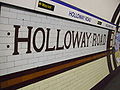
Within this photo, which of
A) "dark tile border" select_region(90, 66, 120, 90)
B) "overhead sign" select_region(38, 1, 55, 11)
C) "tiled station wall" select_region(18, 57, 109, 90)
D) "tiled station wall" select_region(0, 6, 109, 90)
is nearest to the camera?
"tiled station wall" select_region(0, 6, 109, 90)

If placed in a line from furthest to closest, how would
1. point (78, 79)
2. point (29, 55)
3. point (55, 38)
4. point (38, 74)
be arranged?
1. point (78, 79)
2. point (55, 38)
3. point (38, 74)
4. point (29, 55)

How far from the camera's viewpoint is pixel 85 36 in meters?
2.56

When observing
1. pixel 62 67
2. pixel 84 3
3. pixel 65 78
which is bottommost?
pixel 65 78

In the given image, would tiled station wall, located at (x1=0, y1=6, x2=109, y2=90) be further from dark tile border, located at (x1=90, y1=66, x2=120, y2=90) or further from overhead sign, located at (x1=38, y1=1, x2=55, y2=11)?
dark tile border, located at (x1=90, y1=66, x2=120, y2=90)

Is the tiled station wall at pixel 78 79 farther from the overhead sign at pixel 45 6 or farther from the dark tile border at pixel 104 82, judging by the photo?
the overhead sign at pixel 45 6

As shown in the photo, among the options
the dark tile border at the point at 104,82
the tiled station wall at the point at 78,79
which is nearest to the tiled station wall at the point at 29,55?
the tiled station wall at the point at 78,79

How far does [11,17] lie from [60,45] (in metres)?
0.86

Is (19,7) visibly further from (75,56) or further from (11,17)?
(75,56)

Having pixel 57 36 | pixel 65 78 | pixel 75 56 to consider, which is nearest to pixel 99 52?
pixel 75 56

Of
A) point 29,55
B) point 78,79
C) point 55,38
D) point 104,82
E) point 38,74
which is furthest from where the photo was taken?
point 104,82

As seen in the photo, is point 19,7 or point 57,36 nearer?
point 19,7

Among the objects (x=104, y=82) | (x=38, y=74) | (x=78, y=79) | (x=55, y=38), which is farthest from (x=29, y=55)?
(x=104, y=82)

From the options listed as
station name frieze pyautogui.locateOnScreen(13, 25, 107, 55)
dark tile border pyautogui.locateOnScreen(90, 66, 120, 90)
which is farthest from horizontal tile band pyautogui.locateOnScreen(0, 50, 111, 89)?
dark tile border pyautogui.locateOnScreen(90, 66, 120, 90)

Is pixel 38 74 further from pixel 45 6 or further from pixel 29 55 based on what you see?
pixel 45 6
